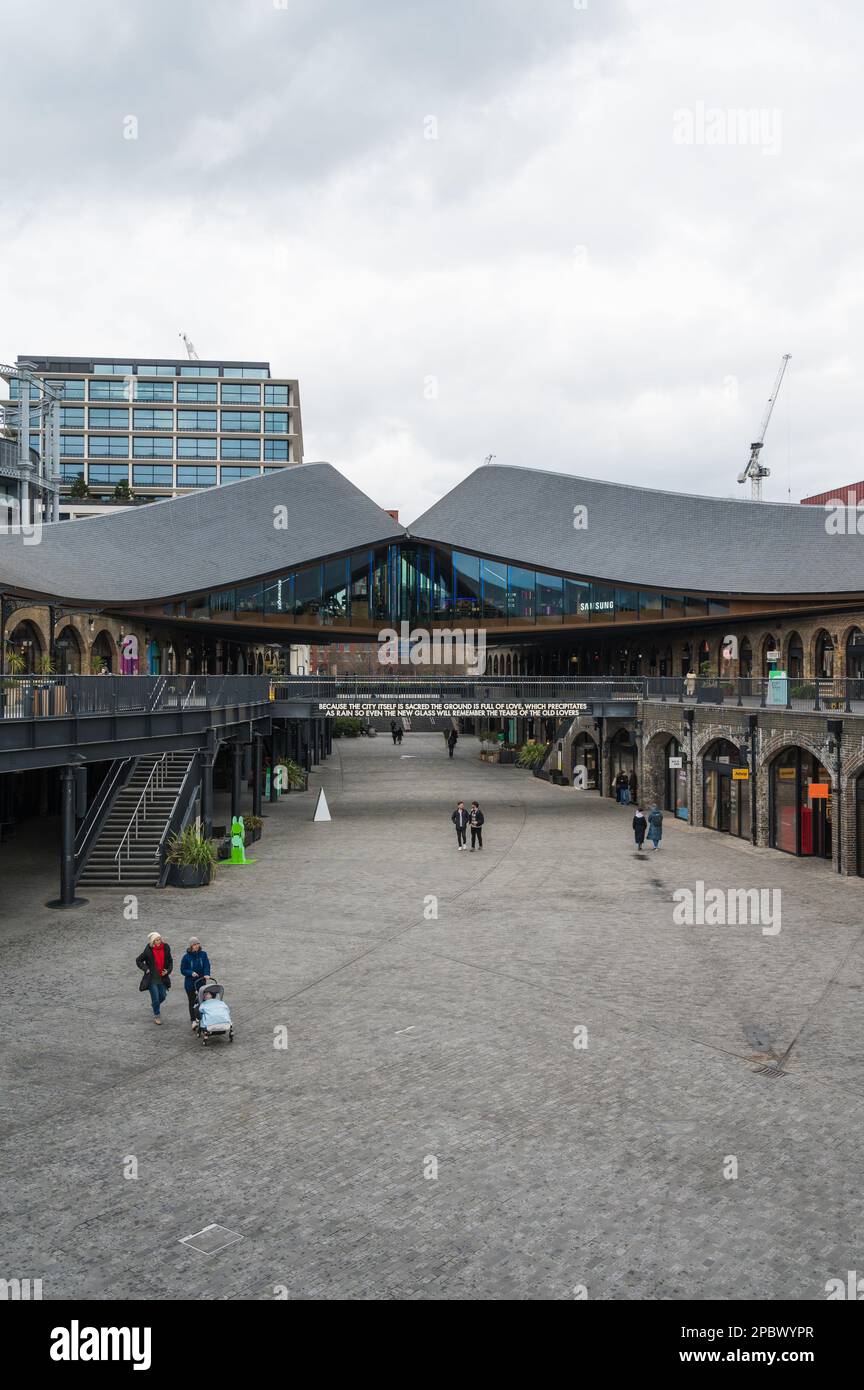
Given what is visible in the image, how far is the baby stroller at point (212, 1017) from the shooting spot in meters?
11.4

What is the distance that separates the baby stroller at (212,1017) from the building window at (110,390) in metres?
104

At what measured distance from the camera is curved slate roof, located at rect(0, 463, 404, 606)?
40.0 m

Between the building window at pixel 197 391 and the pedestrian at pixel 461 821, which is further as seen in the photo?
the building window at pixel 197 391

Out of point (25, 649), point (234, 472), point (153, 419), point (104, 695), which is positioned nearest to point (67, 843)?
point (104, 695)

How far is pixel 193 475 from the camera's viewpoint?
104 m

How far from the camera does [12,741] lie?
16750 mm

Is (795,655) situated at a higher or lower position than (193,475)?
lower

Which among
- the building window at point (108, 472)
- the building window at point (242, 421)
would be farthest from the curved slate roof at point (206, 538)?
the building window at point (108, 472)

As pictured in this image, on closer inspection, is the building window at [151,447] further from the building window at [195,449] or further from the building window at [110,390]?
the building window at [110,390]

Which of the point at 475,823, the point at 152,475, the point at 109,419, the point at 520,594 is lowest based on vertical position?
the point at 475,823

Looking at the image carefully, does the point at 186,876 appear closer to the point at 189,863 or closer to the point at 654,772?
the point at 189,863

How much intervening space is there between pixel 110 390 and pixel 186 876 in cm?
9552
